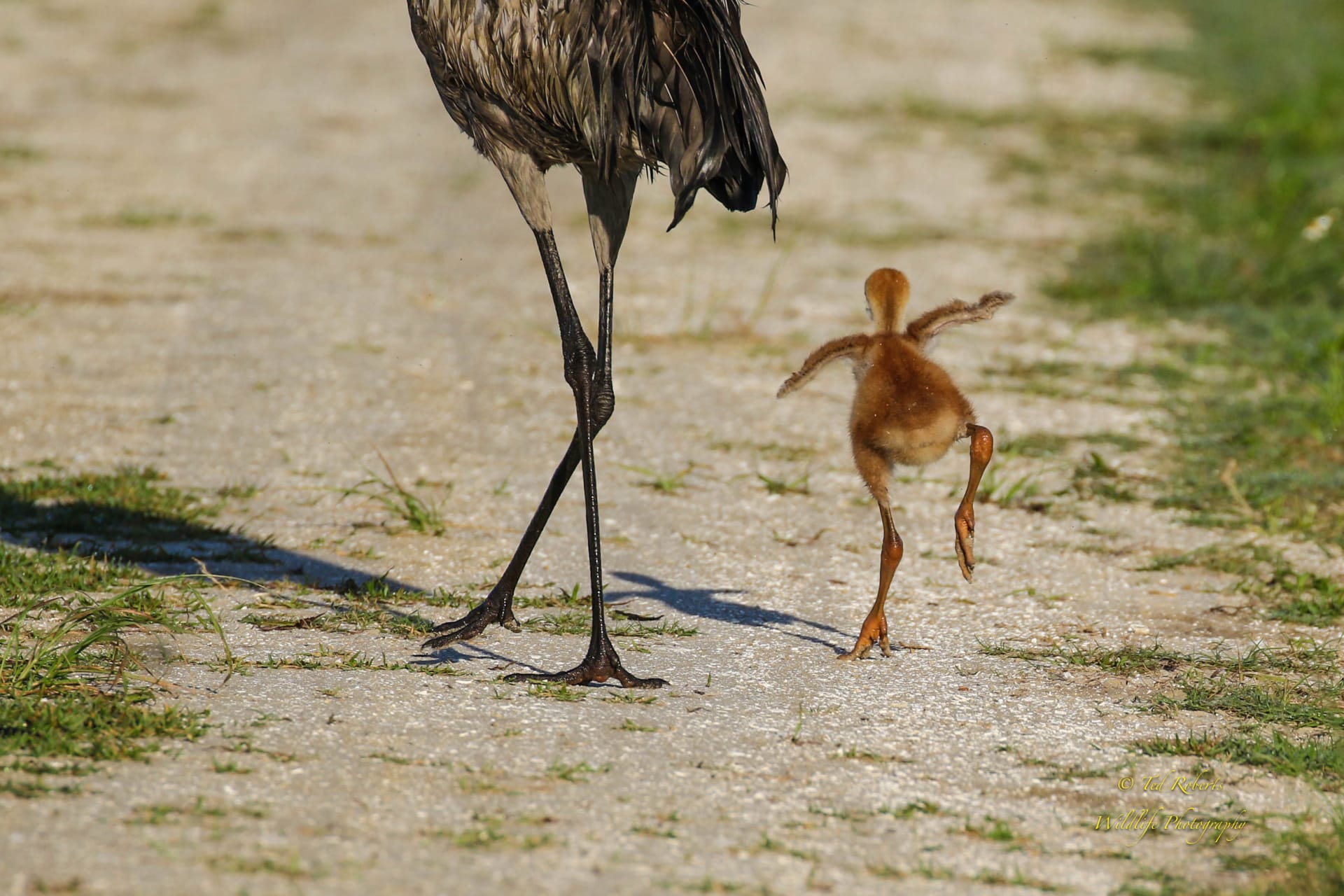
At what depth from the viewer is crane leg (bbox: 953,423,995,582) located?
5082mm

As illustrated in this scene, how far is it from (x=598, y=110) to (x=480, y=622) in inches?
66.1

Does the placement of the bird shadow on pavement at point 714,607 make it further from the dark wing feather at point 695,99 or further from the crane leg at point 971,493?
the dark wing feather at point 695,99

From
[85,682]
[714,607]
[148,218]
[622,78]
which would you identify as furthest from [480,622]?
[148,218]

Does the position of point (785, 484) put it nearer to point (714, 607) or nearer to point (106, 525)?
point (714, 607)

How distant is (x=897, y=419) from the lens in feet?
16.4

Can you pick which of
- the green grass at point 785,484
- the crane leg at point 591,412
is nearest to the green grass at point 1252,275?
the green grass at point 785,484

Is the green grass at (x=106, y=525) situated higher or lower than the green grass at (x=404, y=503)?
lower

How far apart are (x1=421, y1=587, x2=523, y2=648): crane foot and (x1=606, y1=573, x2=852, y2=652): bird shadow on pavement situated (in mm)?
518

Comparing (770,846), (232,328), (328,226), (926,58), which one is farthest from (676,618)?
(926,58)

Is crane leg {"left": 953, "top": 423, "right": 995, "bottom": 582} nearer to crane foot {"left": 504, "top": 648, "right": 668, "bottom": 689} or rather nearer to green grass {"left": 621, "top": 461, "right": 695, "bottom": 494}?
crane foot {"left": 504, "top": 648, "right": 668, "bottom": 689}

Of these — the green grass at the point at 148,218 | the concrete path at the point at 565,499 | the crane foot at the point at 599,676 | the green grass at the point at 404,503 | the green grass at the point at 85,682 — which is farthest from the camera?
the green grass at the point at 148,218

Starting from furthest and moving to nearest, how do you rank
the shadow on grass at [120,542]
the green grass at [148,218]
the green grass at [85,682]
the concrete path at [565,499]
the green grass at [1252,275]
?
the green grass at [148,218] < the green grass at [1252,275] < the shadow on grass at [120,542] < the green grass at [85,682] < the concrete path at [565,499]

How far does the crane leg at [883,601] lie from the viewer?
5.04m

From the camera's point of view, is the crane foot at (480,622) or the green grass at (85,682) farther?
the crane foot at (480,622)
